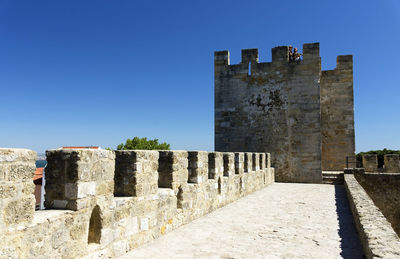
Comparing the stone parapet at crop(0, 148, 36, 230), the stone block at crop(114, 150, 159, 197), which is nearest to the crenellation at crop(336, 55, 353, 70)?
the stone block at crop(114, 150, 159, 197)

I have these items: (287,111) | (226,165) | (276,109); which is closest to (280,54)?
(276,109)

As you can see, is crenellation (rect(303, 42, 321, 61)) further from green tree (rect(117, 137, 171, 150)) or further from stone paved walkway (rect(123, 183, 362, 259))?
green tree (rect(117, 137, 171, 150))

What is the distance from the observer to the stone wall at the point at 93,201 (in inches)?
87.9

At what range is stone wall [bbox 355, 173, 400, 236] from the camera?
11.4 m

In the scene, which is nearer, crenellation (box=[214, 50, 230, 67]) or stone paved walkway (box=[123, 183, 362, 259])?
stone paved walkway (box=[123, 183, 362, 259])

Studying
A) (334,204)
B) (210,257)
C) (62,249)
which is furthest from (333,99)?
(62,249)

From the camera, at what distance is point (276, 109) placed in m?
13.1

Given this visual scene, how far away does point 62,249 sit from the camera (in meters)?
2.61

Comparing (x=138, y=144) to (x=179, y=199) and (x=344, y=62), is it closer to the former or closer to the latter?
(x=344, y=62)

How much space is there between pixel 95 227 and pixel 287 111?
35.8 feet

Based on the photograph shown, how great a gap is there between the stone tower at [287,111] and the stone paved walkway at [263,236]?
6.34 meters

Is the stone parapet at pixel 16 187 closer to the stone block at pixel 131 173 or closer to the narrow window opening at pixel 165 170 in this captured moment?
the stone block at pixel 131 173

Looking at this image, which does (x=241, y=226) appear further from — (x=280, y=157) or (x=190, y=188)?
(x=280, y=157)

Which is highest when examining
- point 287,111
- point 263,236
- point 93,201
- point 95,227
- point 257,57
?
point 257,57
